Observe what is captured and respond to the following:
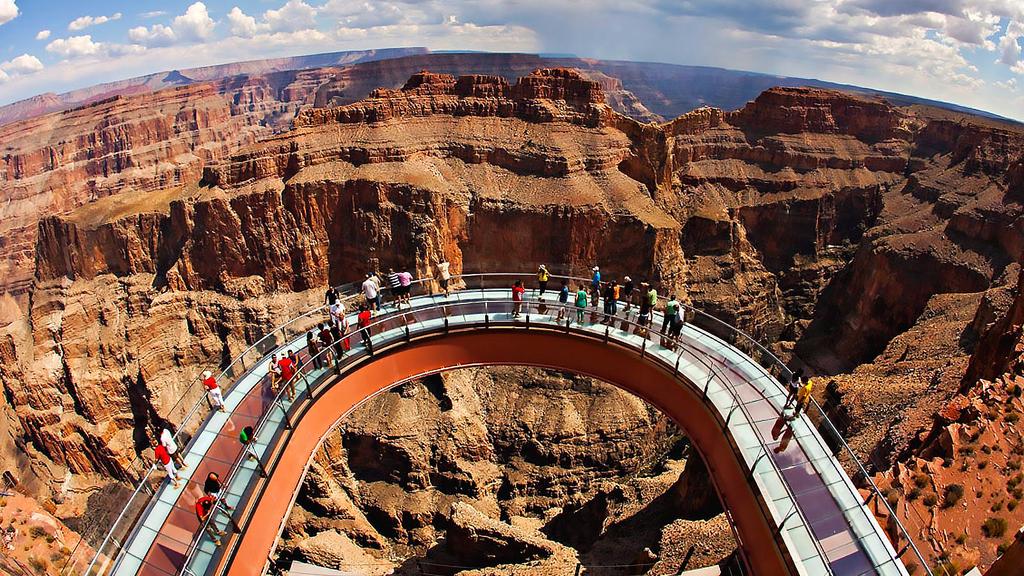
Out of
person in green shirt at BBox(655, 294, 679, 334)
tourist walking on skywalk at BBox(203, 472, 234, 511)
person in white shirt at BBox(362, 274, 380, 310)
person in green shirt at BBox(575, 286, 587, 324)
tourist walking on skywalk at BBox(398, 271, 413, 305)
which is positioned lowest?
tourist walking on skywalk at BBox(203, 472, 234, 511)

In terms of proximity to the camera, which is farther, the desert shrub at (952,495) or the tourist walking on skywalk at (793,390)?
the tourist walking on skywalk at (793,390)

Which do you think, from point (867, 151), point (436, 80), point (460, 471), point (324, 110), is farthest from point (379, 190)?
point (867, 151)

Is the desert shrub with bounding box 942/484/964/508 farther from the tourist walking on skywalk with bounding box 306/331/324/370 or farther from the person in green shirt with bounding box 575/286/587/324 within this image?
the tourist walking on skywalk with bounding box 306/331/324/370

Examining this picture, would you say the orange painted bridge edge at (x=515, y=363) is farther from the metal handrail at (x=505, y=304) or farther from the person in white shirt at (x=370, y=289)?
the person in white shirt at (x=370, y=289)

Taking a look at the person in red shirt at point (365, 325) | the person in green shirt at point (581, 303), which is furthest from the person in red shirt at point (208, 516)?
the person in green shirt at point (581, 303)

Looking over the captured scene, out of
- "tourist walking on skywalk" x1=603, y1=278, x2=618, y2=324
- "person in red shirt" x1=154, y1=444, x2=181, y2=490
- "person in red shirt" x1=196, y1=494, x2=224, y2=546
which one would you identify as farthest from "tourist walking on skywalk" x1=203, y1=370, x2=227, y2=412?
"tourist walking on skywalk" x1=603, y1=278, x2=618, y2=324
